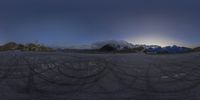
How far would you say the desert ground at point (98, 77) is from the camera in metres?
2.77

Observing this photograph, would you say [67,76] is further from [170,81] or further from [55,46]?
[55,46]

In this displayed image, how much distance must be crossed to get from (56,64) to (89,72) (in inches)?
9.5

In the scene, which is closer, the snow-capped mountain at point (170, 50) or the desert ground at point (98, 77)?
the desert ground at point (98, 77)

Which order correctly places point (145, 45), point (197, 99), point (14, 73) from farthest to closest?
point (145, 45) < point (14, 73) < point (197, 99)

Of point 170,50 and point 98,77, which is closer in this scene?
point 98,77

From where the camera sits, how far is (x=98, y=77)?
2.86m

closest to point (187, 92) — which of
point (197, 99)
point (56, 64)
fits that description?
point (197, 99)

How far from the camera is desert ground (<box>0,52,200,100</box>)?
2768 millimetres

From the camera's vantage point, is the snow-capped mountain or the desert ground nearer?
the desert ground

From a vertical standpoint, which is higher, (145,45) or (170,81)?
(145,45)

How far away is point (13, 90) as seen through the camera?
→ 9.20 feet

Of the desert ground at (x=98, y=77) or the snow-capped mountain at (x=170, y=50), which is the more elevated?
the snow-capped mountain at (x=170, y=50)

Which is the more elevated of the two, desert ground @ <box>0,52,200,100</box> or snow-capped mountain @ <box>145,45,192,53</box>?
snow-capped mountain @ <box>145,45,192,53</box>

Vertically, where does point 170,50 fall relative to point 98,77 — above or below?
above
